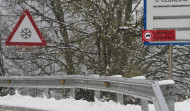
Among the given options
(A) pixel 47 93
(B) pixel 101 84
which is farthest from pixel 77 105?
(A) pixel 47 93

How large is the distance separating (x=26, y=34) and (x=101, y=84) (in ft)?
8.05

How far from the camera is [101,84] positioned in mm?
7305

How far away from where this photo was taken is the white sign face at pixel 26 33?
8.47m

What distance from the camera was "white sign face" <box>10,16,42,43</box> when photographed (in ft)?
27.8

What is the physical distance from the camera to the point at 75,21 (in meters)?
13.3

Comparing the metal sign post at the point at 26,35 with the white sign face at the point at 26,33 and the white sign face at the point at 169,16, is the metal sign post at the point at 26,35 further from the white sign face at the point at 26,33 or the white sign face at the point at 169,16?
the white sign face at the point at 169,16

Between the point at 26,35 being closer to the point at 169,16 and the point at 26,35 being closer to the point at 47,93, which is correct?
the point at 47,93

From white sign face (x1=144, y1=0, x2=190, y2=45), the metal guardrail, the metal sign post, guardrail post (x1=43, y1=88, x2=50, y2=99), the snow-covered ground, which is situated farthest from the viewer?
guardrail post (x1=43, y1=88, x2=50, y2=99)

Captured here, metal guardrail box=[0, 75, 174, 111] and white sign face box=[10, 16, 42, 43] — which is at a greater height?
white sign face box=[10, 16, 42, 43]

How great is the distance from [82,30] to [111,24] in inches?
70.8

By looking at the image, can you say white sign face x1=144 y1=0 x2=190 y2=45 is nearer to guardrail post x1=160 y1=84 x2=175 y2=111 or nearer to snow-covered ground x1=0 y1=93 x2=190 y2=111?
snow-covered ground x1=0 y1=93 x2=190 y2=111

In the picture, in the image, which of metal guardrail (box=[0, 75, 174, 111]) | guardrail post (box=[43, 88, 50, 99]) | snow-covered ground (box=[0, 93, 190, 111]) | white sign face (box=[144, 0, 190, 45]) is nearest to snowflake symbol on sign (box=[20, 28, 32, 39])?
metal guardrail (box=[0, 75, 174, 111])

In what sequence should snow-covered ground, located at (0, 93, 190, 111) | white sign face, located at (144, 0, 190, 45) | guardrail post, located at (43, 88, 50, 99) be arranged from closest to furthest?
snow-covered ground, located at (0, 93, 190, 111) → white sign face, located at (144, 0, 190, 45) → guardrail post, located at (43, 88, 50, 99)

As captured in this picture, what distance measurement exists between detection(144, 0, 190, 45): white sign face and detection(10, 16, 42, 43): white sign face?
279 centimetres
